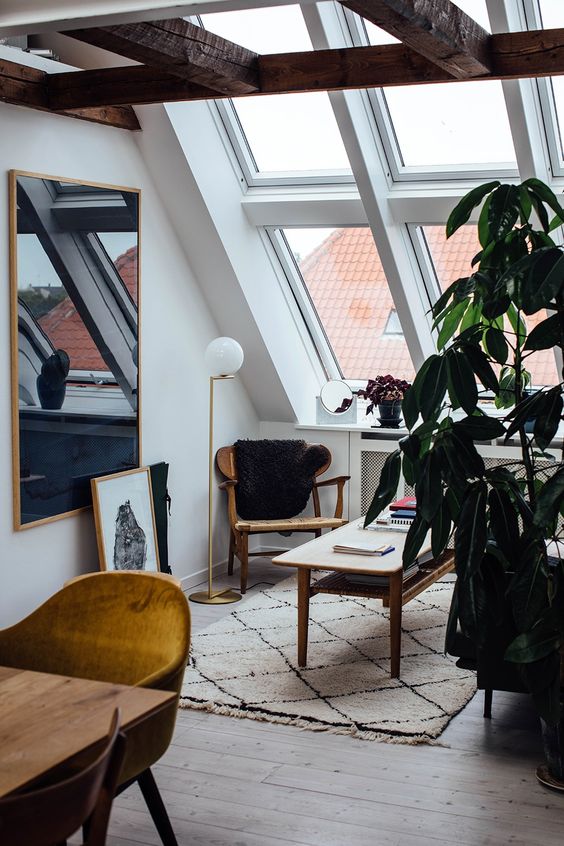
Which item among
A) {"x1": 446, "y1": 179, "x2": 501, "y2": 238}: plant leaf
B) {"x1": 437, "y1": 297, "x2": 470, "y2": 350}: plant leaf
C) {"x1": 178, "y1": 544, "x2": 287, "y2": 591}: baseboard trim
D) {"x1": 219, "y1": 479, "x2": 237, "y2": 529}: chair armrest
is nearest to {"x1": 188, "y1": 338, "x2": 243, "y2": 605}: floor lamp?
{"x1": 178, "y1": 544, "x2": 287, "y2": 591}: baseboard trim

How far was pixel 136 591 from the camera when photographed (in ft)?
10.00

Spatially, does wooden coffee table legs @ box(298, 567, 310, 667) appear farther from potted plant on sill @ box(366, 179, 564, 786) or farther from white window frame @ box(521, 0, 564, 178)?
white window frame @ box(521, 0, 564, 178)

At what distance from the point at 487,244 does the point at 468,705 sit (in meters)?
2.06

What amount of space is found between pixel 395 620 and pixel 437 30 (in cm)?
256

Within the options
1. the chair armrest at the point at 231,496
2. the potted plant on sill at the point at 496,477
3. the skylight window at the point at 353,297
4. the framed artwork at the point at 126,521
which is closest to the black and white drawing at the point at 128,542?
the framed artwork at the point at 126,521

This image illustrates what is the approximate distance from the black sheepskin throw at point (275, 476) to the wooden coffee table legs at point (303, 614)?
1891 millimetres

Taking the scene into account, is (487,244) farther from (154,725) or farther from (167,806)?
(167,806)

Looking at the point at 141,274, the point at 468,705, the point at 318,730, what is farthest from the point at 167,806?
the point at 141,274

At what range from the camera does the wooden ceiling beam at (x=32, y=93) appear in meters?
4.73

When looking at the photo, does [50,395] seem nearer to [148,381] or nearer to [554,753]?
[148,381]

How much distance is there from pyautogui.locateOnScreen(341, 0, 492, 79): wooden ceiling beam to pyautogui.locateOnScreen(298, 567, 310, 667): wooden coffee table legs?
7.78 feet

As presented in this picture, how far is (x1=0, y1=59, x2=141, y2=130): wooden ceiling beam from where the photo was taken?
15.5 feet

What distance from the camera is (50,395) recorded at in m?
5.07

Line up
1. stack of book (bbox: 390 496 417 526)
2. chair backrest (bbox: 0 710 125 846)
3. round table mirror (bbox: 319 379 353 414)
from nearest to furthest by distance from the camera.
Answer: chair backrest (bbox: 0 710 125 846)
stack of book (bbox: 390 496 417 526)
round table mirror (bbox: 319 379 353 414)
